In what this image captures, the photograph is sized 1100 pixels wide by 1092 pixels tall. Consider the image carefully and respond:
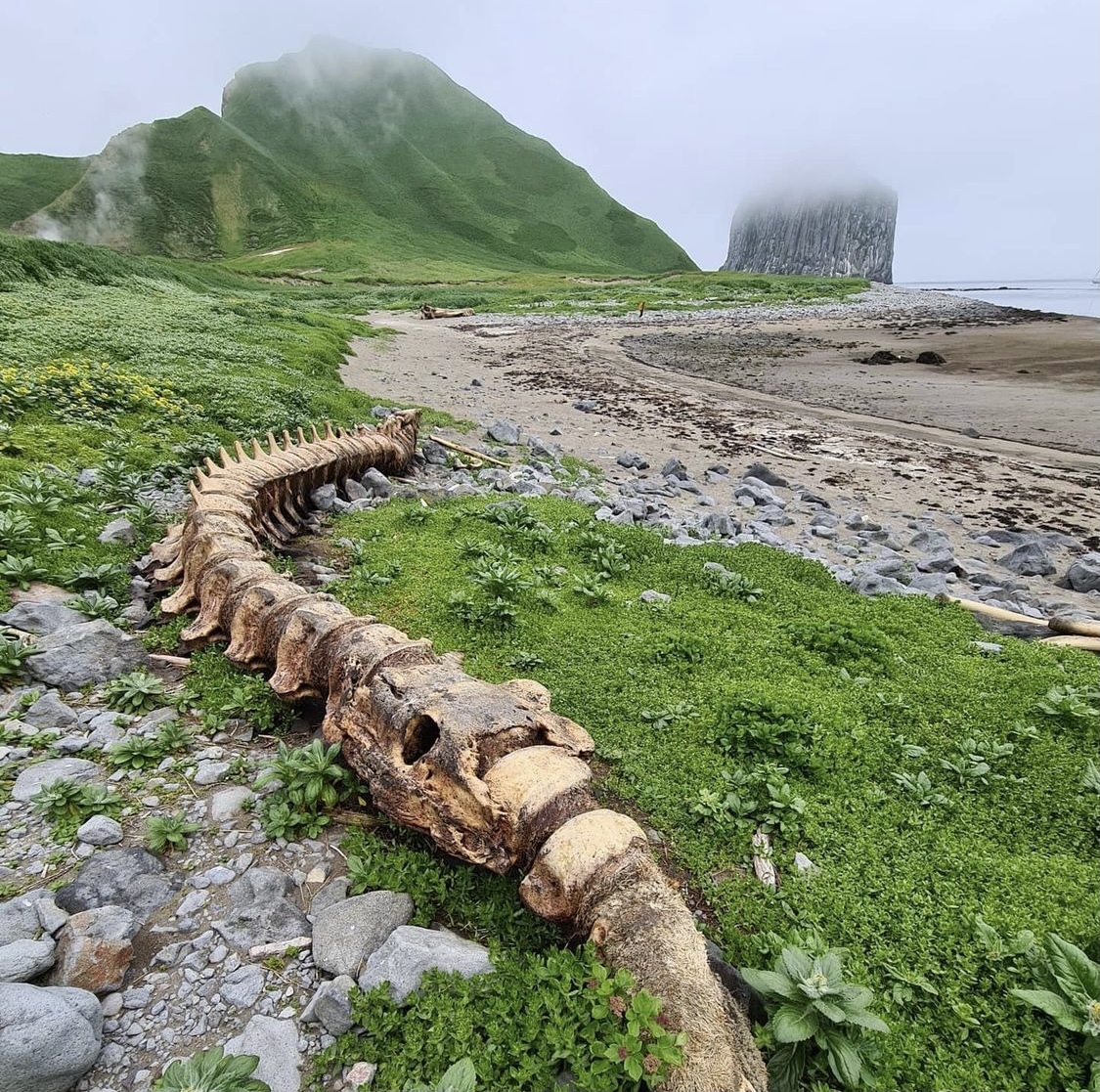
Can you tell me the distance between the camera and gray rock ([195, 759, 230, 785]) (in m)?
4.23

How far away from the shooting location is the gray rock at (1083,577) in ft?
27.0

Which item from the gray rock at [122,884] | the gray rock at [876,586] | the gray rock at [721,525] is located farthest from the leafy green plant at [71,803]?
the gray rock at [721,525]

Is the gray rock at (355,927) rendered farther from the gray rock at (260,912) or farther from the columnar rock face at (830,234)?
the columnar rock face at (830,234)

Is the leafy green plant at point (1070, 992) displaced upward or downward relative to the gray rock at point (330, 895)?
upward

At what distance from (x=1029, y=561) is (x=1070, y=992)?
7808mm

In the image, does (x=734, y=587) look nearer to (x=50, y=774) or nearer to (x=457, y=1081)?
(x=457, y=1081)

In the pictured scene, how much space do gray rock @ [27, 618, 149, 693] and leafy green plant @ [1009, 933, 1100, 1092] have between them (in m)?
6.50

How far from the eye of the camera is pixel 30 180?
443ft

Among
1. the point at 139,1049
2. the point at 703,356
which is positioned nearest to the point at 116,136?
the point at 703,356

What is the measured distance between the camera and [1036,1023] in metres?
2.89

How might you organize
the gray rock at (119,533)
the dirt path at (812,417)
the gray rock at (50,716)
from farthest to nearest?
1. the dirt path at (812,417)
2. the gray rock at (119,533)
3. the gray rock at (50,716)

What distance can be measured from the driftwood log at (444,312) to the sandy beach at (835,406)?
13.6 metres

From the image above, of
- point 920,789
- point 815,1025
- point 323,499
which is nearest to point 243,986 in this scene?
point 815,1025

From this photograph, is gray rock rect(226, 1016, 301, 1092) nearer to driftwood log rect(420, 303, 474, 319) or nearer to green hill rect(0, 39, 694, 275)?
driftwood log rect(420, 303, 474, 319)
